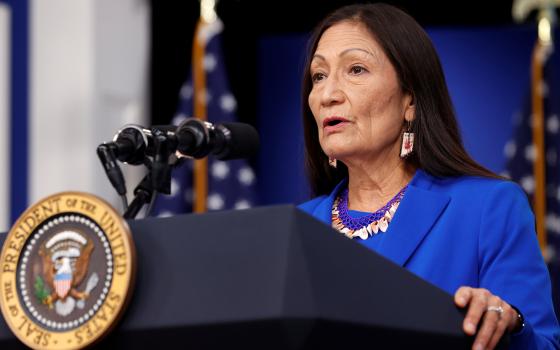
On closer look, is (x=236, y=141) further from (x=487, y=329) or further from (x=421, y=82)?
(x=421, y=82)

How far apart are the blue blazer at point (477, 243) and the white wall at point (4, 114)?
15.0 feet

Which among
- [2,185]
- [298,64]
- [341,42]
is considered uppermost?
[341,42]

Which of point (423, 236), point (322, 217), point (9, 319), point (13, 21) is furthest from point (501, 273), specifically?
point (13, 21)

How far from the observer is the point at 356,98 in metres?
2.12

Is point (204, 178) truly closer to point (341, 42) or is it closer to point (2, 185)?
point (2, 185)

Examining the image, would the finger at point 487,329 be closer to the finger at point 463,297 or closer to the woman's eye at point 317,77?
the finger at point 463,297

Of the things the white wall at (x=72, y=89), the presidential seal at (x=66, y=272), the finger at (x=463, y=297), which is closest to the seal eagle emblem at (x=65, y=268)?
the presidential seal at (x=66, y=272)

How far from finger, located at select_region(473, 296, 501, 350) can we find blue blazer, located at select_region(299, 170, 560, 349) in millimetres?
229

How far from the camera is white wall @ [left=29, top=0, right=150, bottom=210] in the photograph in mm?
6387

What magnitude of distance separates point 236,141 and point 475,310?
1.51 feet

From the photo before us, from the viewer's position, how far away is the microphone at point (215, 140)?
151cm

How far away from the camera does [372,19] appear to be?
86.8 inches

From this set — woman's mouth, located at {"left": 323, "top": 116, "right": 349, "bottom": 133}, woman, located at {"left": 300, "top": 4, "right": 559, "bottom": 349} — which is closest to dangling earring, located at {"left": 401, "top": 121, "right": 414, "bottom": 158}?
woman, located at {"left": 300, "top": 4, "right": 559, "bottom": 349}

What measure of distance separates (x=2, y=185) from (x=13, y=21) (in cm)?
106
